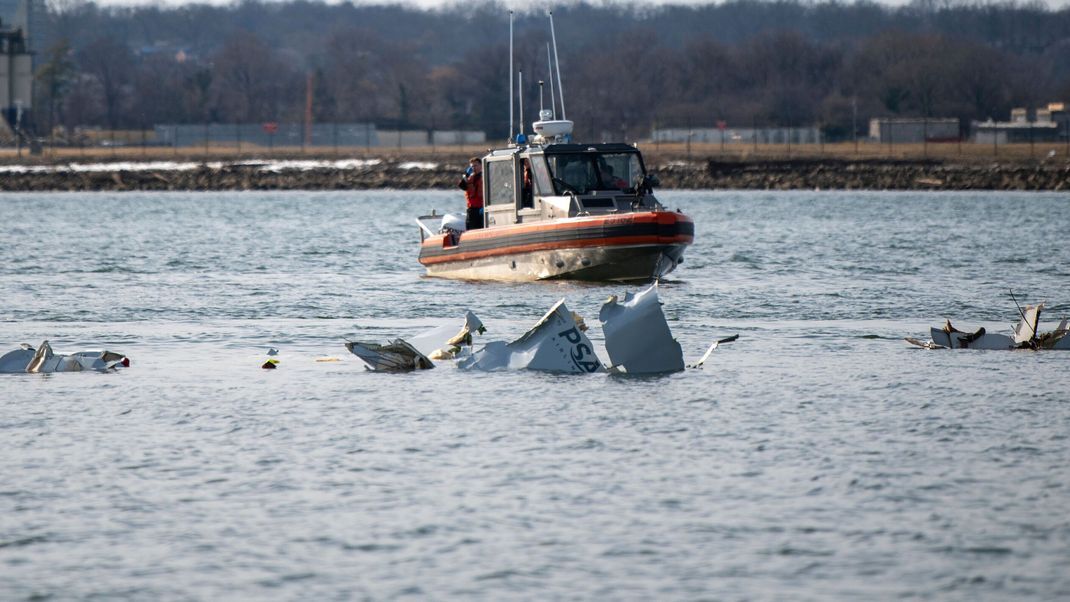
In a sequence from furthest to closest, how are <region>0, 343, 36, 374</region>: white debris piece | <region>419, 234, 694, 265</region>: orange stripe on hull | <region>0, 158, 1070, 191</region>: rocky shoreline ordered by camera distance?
<region>0, 158, 1070, 191</region>: rocky shoreline
<region>419, 234, 694, 265</region>: orange stripe on hull
<region>0, 343, 36, 374</region>: white debris piece

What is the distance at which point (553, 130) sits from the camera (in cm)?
2802

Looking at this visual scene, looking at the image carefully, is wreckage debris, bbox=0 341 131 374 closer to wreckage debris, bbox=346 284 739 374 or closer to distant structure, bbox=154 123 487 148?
wreckage debris, bbox=346 284 739 374

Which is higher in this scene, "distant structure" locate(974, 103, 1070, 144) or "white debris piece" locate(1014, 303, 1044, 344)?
"distant structure" locate(974, 103, 1070, 144)

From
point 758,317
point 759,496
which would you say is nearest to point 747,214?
point 758,317

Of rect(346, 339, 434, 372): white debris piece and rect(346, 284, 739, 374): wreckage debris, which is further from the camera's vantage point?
rect(346, 339, 434, 372): white debris piece

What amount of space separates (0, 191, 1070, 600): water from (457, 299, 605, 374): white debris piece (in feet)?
1.01

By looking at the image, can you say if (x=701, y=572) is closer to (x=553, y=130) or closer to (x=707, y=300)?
(x=707, y=300)

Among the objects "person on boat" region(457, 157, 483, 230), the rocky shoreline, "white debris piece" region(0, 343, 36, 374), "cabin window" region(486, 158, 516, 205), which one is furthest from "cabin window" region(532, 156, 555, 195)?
the rocky shoreline

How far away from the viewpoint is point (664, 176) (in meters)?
93.6

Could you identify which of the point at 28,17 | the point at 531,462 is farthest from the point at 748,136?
the point at 531,462

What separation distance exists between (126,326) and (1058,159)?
3192 inches

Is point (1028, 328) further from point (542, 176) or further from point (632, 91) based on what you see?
point (632, 91)

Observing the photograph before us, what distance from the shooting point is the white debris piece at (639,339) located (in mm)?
15992

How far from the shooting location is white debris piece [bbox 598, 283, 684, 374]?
1599 centimetres
